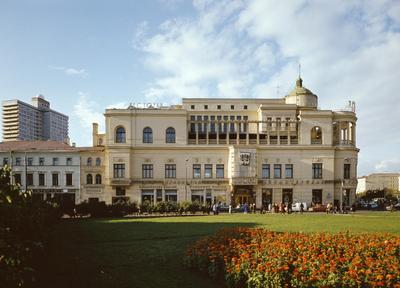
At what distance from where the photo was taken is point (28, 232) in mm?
11805

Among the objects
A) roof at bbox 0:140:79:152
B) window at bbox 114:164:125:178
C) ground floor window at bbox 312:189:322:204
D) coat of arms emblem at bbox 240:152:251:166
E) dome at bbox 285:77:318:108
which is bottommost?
ground floor window at bbox 312:189:322:204

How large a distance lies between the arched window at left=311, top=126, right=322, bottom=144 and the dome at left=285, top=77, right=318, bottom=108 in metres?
6.47

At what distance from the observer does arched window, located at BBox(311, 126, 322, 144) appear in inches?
2489

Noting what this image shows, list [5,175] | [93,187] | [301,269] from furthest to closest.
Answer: [93,187], [5,175], [301,269]

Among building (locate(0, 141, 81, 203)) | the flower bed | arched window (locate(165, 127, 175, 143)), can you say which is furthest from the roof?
the flower bed

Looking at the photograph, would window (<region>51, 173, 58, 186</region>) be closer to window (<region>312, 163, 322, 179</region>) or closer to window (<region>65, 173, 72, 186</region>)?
window (<region>65, 173, 72, 186</region>)

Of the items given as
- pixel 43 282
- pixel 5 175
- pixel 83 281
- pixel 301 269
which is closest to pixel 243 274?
pixel 301 269

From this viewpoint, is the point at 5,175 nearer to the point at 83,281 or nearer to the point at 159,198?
the point at 83,281

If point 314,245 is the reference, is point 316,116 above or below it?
above

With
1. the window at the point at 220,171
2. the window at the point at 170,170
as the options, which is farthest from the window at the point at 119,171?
the window at the point at 220,171

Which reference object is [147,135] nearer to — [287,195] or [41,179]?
[41,179]

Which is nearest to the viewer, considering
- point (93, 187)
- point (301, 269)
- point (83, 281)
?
point (301, 269)

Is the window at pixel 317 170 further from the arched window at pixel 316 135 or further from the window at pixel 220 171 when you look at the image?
the window at pixel 220 171

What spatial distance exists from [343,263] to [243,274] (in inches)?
116
